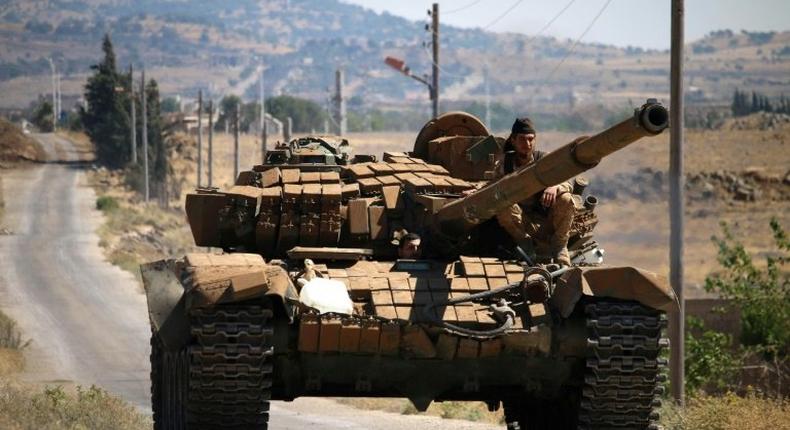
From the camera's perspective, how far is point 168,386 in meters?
18.8

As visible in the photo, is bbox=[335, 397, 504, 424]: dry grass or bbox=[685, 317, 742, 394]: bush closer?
bbox=[335, 397, 504, 424]: dry grass

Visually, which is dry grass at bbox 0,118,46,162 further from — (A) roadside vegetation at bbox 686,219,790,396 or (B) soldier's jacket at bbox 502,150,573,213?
(B) soldier's jacket at bbox 502,150,573,213

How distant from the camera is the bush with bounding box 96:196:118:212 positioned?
64.1m

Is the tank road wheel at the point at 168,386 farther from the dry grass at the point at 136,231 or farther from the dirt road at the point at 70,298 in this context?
the dry grass at the point at 136,231

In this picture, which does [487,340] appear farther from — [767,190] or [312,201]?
[767,190]

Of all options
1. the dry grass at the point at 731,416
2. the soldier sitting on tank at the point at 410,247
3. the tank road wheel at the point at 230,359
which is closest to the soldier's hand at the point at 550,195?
the soldier sitting on tank at the point at 410,247

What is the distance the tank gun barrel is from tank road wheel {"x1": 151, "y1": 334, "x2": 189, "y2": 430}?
2.83 meters

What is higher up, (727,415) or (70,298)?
(727,415)

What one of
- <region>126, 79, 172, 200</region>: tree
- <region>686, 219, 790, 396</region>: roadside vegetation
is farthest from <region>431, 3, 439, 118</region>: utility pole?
<region>126, 79, 172, 200</region>: tree

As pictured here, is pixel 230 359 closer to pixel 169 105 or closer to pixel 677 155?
pixel 677 155

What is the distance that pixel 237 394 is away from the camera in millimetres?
16109

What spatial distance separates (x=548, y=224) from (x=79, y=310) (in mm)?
22893

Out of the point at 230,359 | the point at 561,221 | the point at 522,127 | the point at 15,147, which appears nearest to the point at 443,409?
the point at 561,221

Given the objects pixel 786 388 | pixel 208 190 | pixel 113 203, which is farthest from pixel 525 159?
pixel 113 203
